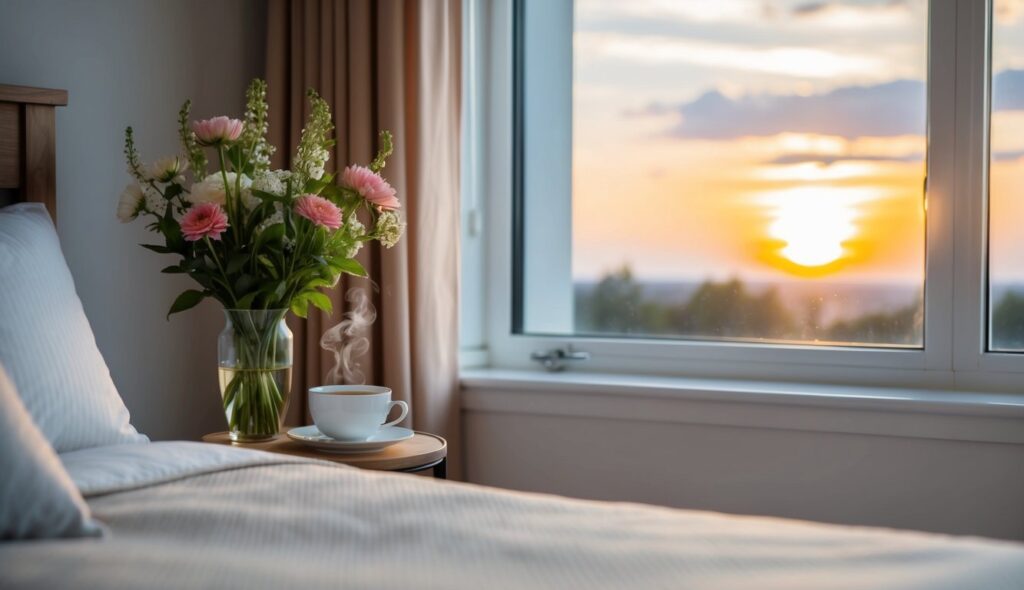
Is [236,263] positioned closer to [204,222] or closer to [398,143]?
[204,222]

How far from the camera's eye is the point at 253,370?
6.23 ft

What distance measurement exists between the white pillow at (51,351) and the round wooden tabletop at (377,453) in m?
0.30

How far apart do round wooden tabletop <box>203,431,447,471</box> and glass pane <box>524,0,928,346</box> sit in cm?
92

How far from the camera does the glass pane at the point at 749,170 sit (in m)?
2.40

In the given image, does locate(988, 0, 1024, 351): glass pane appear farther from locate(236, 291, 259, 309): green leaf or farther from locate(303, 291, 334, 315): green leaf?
locate(236, 291, 259, 309): green leaf

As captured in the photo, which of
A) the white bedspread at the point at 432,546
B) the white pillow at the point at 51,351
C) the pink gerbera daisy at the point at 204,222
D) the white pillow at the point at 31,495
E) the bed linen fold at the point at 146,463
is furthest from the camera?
the pink gerbera daisy at the point at 204,222

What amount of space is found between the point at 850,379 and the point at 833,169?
1.68ft

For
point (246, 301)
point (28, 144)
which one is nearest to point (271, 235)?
point (246, 301)

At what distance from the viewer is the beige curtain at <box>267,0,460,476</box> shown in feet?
8.05

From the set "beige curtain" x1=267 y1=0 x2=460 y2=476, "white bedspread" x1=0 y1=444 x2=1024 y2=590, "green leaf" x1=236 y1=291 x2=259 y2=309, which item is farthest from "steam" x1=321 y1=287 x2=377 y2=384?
"white bedspread" x1=0 y1=444 x2=1024 y2=590

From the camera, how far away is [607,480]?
245 centimetres

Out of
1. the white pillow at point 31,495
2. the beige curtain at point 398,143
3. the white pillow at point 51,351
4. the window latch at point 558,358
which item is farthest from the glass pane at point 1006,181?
the white pillow at point 31,495

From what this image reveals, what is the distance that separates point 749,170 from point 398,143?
0.89 meters

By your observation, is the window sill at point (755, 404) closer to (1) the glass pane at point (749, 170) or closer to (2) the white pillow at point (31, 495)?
(1) the glass pane at point (749, 170)
